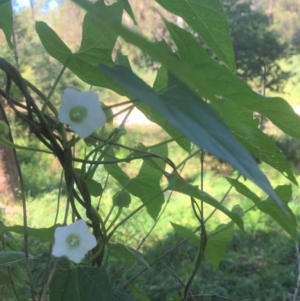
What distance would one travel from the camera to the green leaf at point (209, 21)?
0.89 feet

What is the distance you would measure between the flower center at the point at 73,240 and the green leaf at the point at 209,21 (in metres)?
A: 0.13

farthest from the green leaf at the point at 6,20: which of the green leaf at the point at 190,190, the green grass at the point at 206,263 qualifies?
the green grass at the point at 206,263

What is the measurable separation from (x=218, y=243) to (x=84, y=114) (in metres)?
0.24

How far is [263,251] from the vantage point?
2.27 meters

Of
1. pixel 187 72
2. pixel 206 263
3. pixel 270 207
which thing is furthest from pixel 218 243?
pixel 206 263

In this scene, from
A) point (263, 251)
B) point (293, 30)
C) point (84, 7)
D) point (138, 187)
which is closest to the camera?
point (84, 7)

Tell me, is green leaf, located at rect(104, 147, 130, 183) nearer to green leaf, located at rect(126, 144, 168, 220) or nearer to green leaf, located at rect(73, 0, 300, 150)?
green leaf, located at rect(126, 144, 168, 220)

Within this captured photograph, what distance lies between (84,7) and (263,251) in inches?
90.3

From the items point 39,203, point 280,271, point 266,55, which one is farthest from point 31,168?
point 280,271

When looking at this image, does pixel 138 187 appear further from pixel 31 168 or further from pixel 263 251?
pixel 31 168

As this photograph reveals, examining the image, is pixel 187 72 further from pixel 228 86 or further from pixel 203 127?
pixel 228 86

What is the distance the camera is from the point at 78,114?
208 mm

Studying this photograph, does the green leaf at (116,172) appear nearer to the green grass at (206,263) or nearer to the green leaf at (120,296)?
the green leaf at (120,296)

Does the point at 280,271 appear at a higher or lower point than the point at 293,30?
lower
